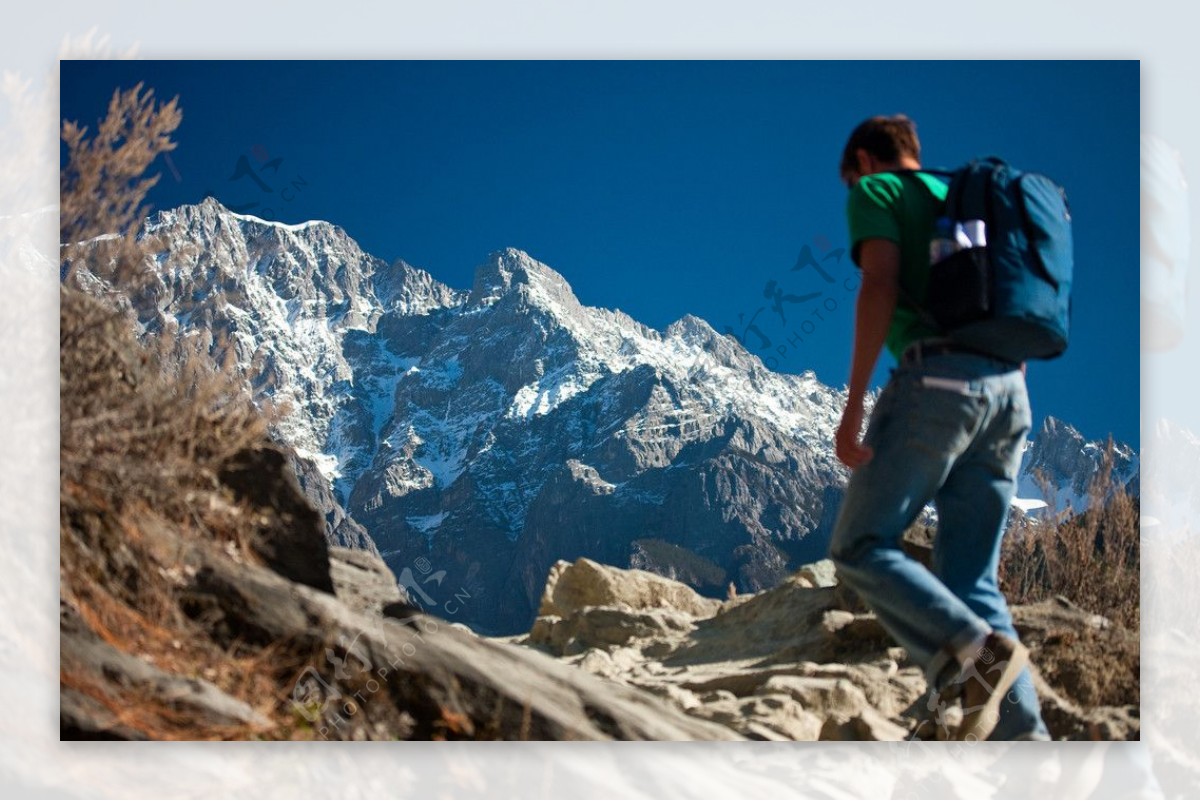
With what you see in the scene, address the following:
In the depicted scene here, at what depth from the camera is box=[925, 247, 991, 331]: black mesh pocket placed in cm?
278

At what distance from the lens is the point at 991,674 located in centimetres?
273

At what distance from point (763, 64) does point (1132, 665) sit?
2324 mm

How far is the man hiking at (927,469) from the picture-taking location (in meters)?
2.70

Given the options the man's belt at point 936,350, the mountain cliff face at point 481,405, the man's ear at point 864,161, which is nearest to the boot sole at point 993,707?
the man's belt at point 936,350

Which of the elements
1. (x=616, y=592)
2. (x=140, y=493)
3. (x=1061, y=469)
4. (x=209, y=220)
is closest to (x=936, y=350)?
(x=1061, y=469)

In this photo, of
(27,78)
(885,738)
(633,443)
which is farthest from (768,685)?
(27,78)

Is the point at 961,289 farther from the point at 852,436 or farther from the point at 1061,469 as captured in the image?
the point at 1061,469

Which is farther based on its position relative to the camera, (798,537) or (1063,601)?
(798,537)

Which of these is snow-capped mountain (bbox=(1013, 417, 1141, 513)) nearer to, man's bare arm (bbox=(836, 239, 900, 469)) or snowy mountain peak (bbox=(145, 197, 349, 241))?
man's bare arm (bbox=(836, 239, 900, 469))

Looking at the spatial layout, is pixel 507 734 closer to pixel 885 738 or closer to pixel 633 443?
pixel 885 738

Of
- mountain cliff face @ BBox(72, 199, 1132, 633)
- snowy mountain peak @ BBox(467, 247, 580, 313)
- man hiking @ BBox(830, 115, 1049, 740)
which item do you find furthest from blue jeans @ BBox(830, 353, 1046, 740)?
snowy mountain peak @ BBox(467, 247, 580, 313)

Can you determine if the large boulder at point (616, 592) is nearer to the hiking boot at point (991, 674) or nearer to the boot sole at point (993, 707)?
the boot sole at point (993, 707)

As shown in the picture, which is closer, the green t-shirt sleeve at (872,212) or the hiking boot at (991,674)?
the hiking boot at (991,674)

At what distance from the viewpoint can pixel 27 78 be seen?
410 cm
